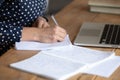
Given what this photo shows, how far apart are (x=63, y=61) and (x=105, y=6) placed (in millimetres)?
696

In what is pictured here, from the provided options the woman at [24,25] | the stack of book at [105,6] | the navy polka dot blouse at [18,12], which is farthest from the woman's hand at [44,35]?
the stack of book at [105,6]

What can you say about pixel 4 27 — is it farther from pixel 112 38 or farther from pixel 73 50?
pixel 112 38

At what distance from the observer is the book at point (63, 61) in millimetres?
1062

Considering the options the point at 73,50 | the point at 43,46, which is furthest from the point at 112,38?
the point at 43,46

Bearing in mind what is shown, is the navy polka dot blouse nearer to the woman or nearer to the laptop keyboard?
the woman

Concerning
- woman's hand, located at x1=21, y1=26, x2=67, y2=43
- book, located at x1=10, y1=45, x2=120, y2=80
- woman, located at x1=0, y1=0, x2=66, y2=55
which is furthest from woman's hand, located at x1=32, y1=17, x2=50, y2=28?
book, located at x1=10, y1=45, x2=120, y2=80

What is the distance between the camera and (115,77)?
1.05 metres

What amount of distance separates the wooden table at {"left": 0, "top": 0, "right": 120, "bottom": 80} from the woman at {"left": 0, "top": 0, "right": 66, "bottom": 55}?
0.26 feet

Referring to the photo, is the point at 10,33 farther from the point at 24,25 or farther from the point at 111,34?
the point at 111,34

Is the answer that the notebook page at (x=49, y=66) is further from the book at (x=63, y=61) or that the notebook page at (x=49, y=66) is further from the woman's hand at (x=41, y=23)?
the woman's hand at (x=41, y=23)

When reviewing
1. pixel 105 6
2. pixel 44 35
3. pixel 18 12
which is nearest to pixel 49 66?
pixel 44 35

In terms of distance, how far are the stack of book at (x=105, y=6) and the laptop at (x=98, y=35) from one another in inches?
8.4

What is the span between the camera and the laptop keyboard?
1.33m

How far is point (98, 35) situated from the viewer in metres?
1.40
